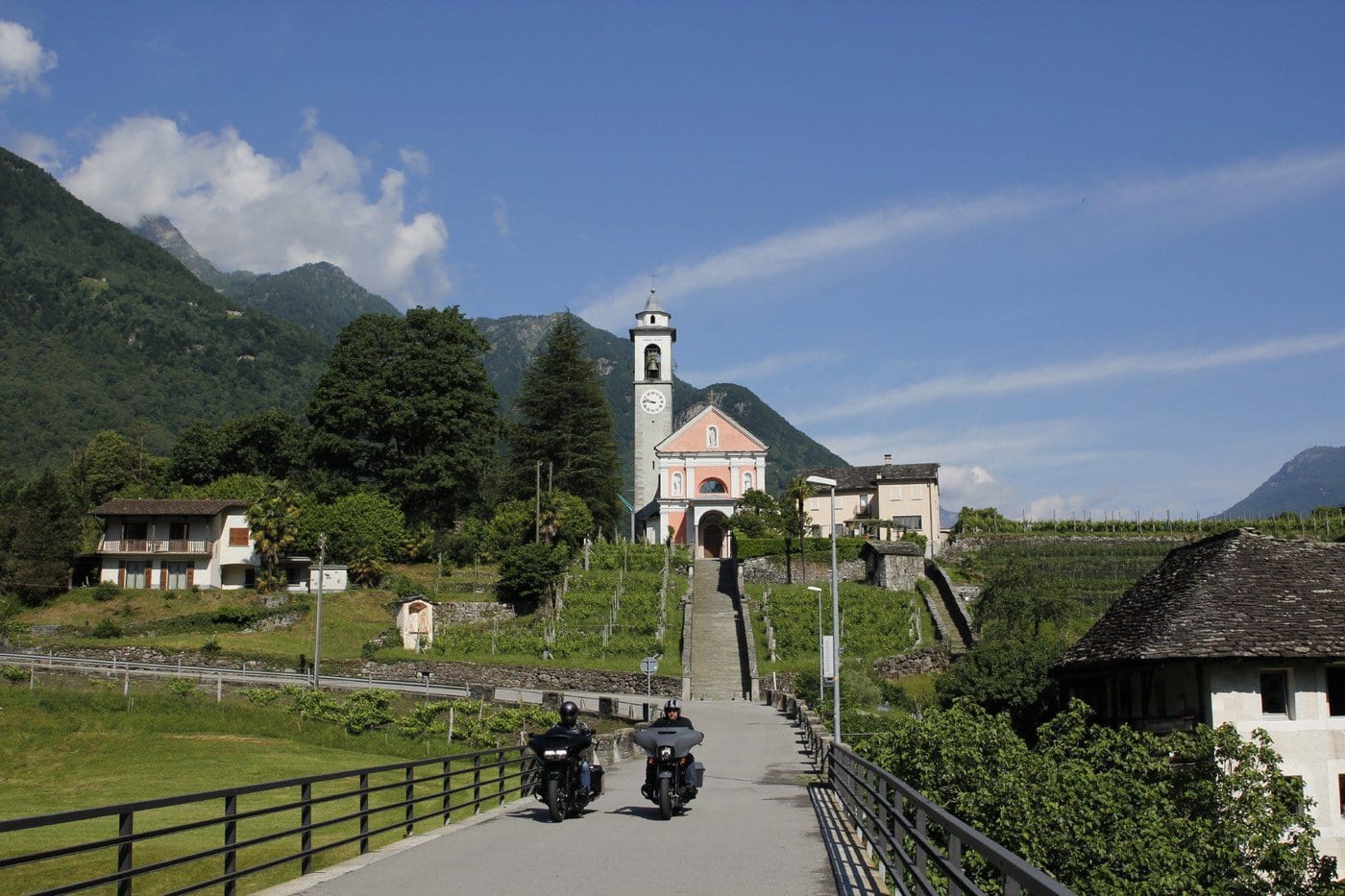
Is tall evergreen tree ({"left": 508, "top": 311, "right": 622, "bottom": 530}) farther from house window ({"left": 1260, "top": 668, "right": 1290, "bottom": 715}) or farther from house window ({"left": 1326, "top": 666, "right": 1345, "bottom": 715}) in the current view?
house window ({"left": 1326, "top": 666, "right": 1345, "bottom": 715})

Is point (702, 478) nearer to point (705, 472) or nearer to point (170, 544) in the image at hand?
point (705, 472)

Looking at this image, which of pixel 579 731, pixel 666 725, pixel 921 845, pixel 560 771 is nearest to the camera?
pixel 921 845

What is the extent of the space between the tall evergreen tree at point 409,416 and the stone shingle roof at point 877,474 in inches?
910

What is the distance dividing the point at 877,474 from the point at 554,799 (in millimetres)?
74517

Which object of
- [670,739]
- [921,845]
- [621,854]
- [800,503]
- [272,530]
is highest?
[800,503]

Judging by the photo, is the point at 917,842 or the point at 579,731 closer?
the point at 917,842

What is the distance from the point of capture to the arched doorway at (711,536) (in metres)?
87.7

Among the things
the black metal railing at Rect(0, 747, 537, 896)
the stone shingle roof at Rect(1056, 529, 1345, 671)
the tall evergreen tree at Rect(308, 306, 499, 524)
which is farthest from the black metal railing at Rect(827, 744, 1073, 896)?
the tall evergreen tree at Rect(308, 306, 499, 524)

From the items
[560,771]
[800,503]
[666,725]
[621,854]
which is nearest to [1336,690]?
[666,725]

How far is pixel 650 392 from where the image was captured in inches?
3819

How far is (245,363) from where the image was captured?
151500 millimetres

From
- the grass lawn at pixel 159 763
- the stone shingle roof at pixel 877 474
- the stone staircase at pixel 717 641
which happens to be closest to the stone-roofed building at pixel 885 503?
the stone shingle roof at pixel 877 474

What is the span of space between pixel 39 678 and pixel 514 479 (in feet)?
161

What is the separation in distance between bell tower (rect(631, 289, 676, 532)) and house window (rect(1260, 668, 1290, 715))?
6874cm
